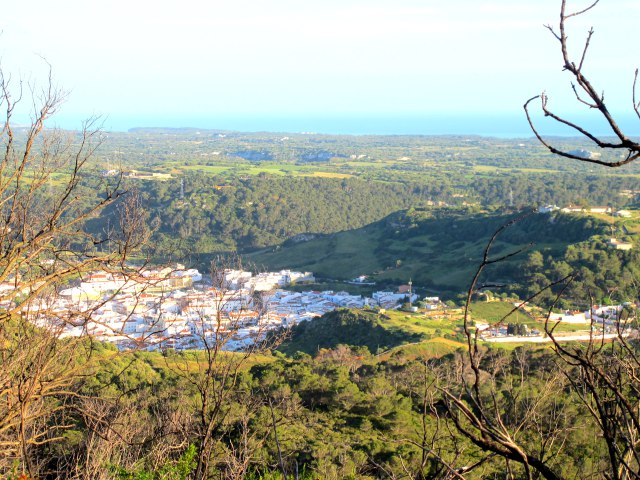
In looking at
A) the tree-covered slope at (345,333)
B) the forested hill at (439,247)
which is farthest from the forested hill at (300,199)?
the tree-covered slope at (345,333)

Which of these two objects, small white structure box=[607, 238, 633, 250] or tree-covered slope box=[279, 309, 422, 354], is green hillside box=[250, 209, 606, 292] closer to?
small white structure box=[607, 238, 633, 250]

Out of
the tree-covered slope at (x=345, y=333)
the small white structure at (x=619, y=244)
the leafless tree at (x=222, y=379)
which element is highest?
the leafless tree at (x=222, y=379)

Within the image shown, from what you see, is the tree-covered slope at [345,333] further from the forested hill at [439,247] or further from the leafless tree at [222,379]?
the leafless tree at [222,379]

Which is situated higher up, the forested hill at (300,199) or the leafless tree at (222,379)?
the leafless tree at (222,379)

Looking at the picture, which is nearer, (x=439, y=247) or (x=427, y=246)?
(x=439, y=247)

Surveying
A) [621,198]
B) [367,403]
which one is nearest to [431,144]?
[621,198]

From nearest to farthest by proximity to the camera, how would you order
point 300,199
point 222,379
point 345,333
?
point 222,379 → point 345,333 → point 300,199

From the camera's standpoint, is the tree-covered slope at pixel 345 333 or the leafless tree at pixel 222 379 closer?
the leafless tree at pixel 222 379

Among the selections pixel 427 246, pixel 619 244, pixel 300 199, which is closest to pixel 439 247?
pixel 427 246

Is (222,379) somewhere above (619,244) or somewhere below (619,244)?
above

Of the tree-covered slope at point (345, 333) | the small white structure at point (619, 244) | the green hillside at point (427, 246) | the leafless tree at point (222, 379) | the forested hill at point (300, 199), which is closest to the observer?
the leafless tree at point (222, 379)

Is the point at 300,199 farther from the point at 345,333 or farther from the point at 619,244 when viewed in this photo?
the point at 345,333

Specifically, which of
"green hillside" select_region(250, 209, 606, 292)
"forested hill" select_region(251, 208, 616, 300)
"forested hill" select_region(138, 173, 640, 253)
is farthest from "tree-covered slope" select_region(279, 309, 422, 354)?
"forested hill" select_region(138, 173, 640, 253)
